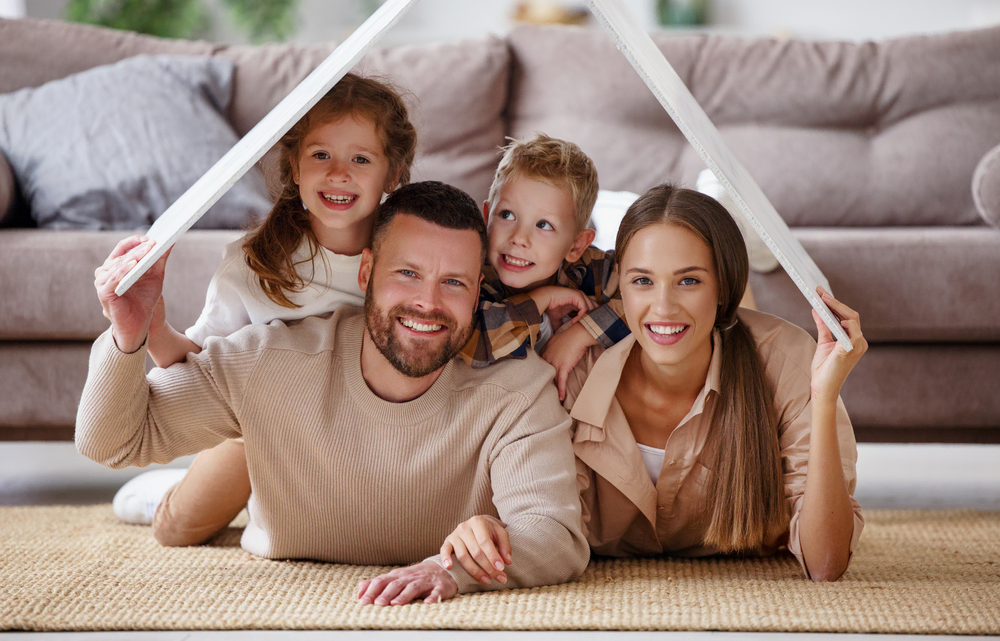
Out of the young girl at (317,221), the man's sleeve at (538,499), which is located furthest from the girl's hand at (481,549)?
the young girl at (317,221)

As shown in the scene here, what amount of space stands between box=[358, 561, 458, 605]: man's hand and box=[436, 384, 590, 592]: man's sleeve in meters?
0.02

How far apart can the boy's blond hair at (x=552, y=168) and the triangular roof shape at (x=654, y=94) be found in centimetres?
34

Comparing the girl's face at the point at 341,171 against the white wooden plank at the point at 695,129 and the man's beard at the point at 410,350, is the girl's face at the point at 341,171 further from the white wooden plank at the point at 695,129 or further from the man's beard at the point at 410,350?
the white wooden plank at the point at 695,129

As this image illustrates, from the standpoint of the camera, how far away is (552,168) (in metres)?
1.37

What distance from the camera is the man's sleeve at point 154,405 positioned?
113cm

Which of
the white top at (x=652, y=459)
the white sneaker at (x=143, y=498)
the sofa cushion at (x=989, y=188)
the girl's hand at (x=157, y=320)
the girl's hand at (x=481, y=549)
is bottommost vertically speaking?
the white sneaker at (x=143, y=498)

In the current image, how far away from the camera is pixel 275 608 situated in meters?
1.05

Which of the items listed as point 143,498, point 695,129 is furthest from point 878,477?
point 143,498

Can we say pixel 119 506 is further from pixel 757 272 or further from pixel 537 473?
pixel 757 272

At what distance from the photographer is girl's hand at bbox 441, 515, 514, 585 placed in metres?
1.07

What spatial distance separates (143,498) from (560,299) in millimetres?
842

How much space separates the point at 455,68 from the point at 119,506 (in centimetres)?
140

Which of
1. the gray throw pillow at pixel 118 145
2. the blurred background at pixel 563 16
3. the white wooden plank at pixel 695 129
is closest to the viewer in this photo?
the white wooden plank at pixel 695 129

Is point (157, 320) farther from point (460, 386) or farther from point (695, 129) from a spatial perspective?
point (695, 129)
